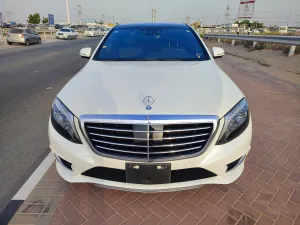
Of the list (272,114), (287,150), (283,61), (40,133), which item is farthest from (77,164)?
(283,61)

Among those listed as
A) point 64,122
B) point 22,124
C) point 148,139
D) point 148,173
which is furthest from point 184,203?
point 22,124

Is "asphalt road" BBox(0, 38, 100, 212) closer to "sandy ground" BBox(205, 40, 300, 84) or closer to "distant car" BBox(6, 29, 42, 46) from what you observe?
"sandy ground" BBox(205, 40, 300, 84)

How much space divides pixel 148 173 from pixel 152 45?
212 cm

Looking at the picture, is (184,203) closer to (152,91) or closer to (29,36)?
(152,91)

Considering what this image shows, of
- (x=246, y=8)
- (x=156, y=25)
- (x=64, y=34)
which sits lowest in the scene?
(x=64, y=34)

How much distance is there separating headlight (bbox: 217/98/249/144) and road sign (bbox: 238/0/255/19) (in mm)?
31511

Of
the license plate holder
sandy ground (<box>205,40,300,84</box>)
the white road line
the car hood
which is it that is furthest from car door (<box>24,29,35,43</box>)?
the license plate holder

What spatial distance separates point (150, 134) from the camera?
5.98 feet

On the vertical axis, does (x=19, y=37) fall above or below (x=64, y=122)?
below

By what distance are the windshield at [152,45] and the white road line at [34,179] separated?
1485mm

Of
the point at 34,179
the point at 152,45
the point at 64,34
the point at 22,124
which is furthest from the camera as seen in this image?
the point at 64,34

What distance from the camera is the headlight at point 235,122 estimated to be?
1.95 meters

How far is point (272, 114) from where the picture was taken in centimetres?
475

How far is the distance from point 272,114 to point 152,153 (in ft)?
12.5
